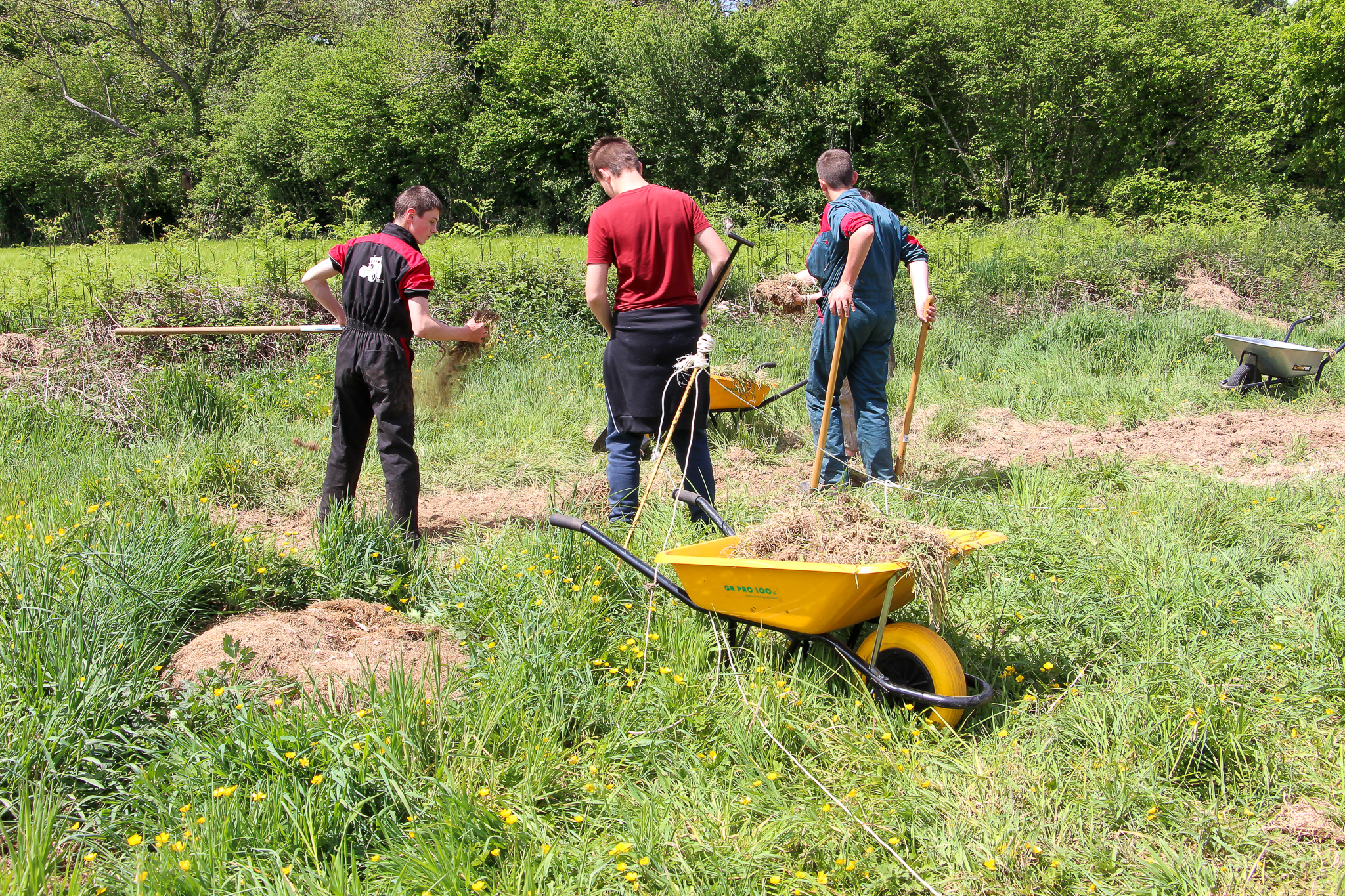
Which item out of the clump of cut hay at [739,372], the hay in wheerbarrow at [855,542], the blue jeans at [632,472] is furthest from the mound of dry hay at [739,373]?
the hay in wheerbarrow at [855,542]

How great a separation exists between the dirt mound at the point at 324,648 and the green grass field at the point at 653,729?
0.11m

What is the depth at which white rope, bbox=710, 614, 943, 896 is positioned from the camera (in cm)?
231

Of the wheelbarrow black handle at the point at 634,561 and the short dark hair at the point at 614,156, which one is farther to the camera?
the short dark hair at the point at 614,156

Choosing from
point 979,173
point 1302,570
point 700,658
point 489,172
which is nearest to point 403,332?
point 700,658

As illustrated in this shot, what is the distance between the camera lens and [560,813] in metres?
2.58

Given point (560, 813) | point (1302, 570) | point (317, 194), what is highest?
point (317, 194)

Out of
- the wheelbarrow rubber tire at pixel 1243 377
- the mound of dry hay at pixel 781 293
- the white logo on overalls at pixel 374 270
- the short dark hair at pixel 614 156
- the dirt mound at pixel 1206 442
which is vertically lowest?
the dirt mound at pixel 1206 442

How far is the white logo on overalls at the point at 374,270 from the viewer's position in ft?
14.0

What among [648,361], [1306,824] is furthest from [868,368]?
[1306,824]

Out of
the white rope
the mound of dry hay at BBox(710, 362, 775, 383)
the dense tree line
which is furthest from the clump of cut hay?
the dense tree line

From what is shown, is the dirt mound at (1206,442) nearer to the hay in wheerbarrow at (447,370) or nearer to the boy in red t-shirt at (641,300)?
the boy in red t-shirt at (641,300)

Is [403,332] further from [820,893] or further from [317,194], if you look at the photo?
[317,194]

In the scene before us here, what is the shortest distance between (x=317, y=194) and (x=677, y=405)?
1291 inches

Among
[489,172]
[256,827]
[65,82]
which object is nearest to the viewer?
[256,827]
